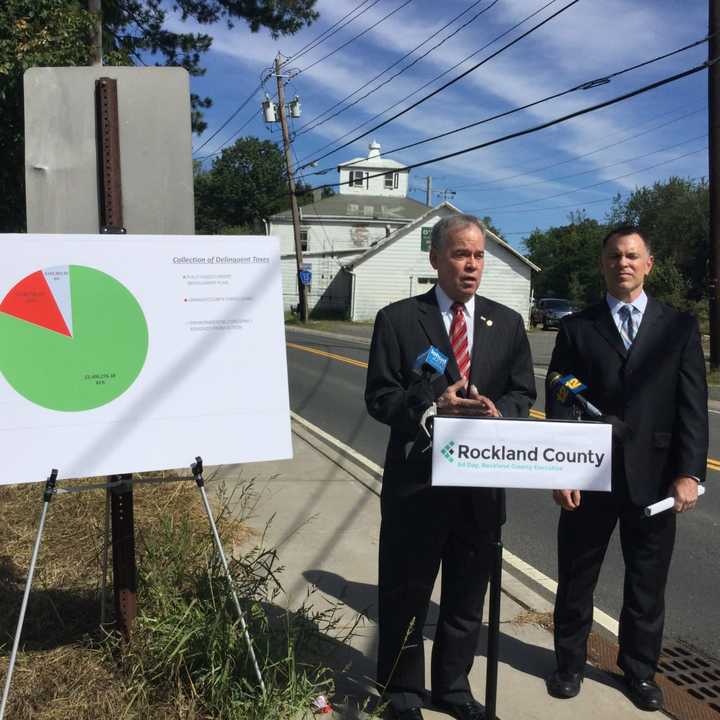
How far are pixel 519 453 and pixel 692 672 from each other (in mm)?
1926

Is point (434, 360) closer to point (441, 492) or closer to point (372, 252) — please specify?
point (441, 492)

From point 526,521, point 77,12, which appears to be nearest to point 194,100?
point 77,12

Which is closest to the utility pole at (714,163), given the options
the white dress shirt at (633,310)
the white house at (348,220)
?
the white dress shirt at (633,310)

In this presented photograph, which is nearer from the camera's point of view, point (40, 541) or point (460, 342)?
point (40, 541)

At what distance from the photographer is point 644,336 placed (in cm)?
306

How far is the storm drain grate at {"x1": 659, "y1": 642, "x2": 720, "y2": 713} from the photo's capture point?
3256 mm

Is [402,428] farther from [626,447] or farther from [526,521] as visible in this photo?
[526,521]

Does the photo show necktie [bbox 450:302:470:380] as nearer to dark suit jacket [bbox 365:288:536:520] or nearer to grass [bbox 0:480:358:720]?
dark suit jacket [bbox 365:288:536:520]

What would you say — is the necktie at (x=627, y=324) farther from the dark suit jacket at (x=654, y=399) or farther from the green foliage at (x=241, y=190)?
the green foliage at (x=241, y=190)

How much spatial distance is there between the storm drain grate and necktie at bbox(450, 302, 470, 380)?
189 centimetres

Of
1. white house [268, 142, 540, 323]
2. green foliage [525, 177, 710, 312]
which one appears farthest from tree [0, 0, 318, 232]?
green foliage [525, 177, 710, 312]

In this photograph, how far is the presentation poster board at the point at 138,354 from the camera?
8.55 feet

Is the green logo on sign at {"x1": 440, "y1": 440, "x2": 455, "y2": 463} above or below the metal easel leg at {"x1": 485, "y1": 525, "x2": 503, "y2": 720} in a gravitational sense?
above

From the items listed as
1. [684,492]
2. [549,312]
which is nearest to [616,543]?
[684,492]
